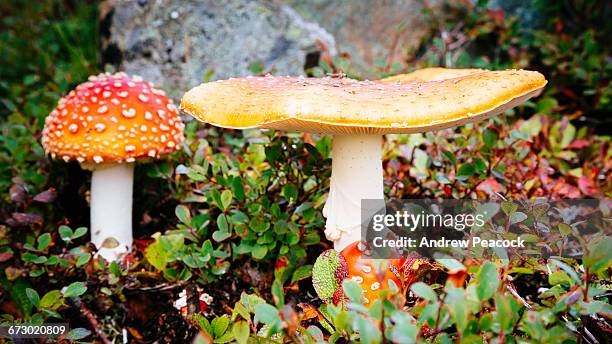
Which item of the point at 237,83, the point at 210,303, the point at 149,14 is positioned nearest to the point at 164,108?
the point at 237,83

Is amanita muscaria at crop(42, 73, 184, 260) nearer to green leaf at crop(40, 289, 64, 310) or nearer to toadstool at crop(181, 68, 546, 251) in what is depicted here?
green leaf at crop(40, 289, 64, 310)

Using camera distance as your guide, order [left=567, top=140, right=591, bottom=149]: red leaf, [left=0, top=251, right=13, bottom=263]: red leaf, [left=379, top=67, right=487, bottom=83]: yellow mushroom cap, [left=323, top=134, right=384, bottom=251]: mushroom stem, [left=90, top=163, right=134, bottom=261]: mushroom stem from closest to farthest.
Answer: [left=323, top=134, right=384, bottom=251]: mushroom stem
[left=379, top=67, right=487, bottom=83]: yellow mushroom cap
[left=0, top=251, right=13, bottom=263]: red leaf
[left=90, top=163, right=134, bottom=261]: mushroom stem
[left=567, top=140, right=591, bottom=149]: red leaf

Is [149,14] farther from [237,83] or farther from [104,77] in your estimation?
[237,83]

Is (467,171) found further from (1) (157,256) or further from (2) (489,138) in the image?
(1) (157,256)

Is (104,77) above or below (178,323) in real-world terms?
above

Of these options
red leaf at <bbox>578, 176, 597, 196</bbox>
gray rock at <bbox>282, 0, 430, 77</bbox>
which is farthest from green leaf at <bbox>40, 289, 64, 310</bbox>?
gray rock at <bbox>282, 0, 430, 77</bbox>

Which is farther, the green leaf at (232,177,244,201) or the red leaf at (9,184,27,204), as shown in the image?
the red leaf at (9,184,27,204)

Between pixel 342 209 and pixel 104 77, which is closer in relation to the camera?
pixel 342 209

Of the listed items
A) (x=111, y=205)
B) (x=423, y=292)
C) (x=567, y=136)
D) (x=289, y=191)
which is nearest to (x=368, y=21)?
(x=567, y=136)
